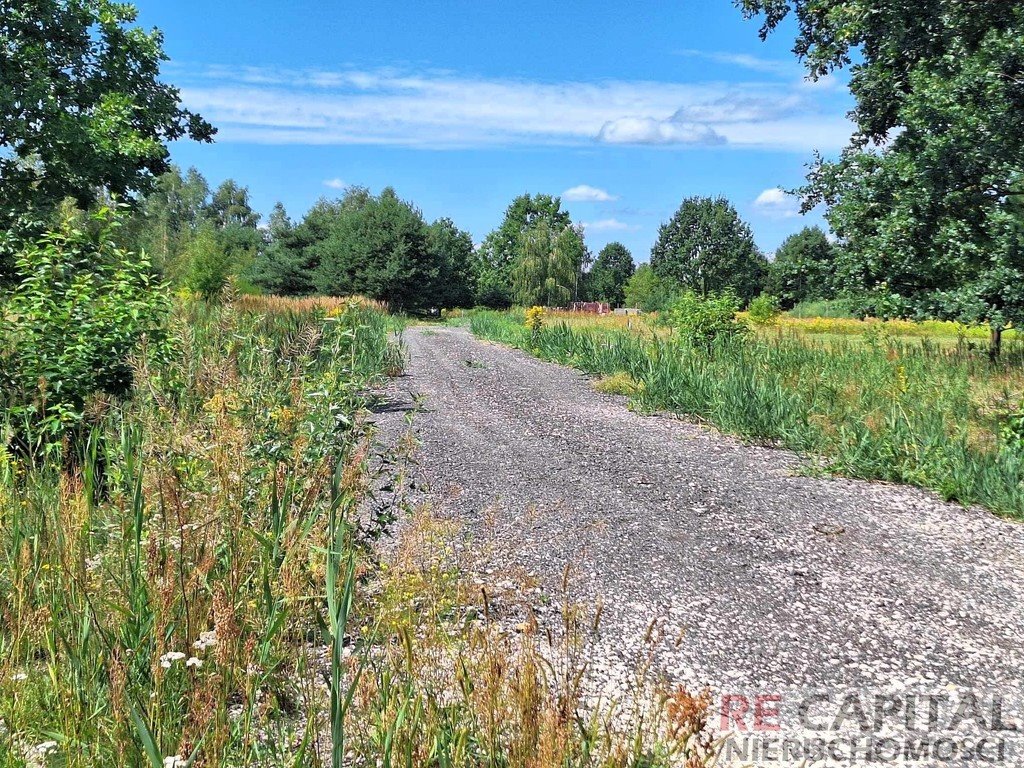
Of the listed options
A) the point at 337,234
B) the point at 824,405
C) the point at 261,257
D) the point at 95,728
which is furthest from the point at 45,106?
the point at 261,257

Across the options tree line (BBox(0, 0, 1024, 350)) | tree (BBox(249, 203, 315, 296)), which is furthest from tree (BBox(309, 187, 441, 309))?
tree line (BBox(0, 0, 1024, 350))

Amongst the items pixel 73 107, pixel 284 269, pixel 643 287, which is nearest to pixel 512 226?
pixel 643 287

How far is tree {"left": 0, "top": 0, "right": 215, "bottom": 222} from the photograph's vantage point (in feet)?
46.5

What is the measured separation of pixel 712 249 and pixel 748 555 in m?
63.4

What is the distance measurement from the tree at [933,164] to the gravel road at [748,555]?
533 centimetres

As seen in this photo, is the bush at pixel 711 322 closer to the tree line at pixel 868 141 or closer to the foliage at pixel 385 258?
the tree line at pixel 868 141

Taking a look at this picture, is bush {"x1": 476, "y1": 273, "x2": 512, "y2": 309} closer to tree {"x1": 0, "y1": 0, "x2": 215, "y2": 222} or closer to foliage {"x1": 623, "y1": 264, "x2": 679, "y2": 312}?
foliage {"x1": 623, "y1": 264, "x2": 679, "y2": 312}

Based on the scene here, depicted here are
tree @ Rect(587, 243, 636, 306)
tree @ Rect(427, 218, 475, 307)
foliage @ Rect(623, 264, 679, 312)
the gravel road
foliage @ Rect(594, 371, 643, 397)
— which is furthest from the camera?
tree @ Rect(587, 243, 636, 306)

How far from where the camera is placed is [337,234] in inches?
1815

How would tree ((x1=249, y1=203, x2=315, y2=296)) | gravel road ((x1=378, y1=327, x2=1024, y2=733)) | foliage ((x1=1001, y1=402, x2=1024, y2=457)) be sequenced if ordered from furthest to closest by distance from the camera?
tree ((x1=249, y1=203, x2=315, y2=296))
foliage ((x1=1001, y1=402, x2=1024, y2=457))
gravel road ((x1=378, y1=327, x2=1024, y2=733))

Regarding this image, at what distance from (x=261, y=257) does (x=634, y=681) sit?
5537 centimetres

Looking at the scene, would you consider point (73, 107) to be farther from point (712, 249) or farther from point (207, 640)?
point (712, 249)

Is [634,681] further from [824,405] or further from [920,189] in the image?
[920,189]

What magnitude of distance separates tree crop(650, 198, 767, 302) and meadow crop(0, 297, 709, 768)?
60590 mm
